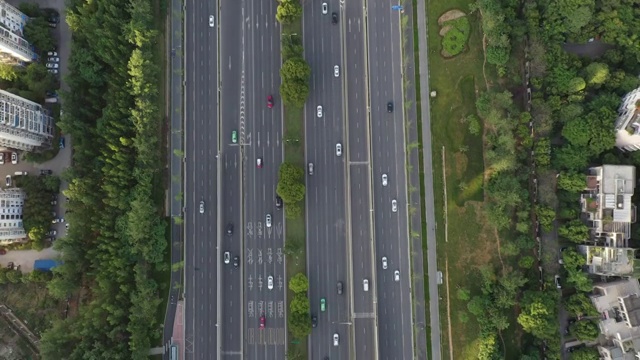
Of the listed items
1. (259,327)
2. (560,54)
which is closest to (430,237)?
(259,327)

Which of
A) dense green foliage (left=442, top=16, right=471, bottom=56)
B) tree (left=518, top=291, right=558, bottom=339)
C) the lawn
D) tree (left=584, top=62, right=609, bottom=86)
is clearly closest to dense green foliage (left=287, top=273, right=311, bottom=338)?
the lawn

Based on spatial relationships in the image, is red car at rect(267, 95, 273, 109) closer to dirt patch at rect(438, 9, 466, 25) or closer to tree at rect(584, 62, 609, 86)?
dirt patch at rect(438, 9, 466, 25)

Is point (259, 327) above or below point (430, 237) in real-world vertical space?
below

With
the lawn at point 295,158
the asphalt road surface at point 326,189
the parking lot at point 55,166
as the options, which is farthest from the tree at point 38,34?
the asphalt road surface at point 326,189

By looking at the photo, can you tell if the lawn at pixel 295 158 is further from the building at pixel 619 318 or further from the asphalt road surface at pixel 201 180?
the building at pixel 619 318

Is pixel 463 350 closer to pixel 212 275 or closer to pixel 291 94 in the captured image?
pixel 212 275
